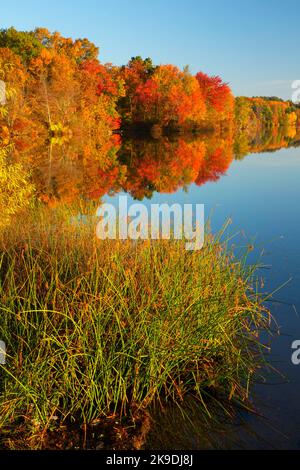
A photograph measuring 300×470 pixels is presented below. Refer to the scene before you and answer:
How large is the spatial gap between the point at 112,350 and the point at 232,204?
1680 centimetres

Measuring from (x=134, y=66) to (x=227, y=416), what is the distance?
242 ft

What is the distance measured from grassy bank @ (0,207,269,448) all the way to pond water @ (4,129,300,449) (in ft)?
1.17

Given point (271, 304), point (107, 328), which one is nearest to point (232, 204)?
point (271, 304)

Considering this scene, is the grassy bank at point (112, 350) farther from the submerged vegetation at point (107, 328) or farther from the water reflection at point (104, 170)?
the water reflection at point (104, 170)

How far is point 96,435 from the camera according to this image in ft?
14.6

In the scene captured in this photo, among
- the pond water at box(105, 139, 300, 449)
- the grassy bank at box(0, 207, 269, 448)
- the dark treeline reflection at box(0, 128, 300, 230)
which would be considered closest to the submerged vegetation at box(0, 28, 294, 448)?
the grassy bank at box(0, 207, 269, 448)

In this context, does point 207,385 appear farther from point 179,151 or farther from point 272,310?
point 179,151

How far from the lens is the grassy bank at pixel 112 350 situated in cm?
436

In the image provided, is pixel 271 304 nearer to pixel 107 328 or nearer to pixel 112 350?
pixel 107 328

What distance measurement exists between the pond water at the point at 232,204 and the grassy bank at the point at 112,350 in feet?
1.17

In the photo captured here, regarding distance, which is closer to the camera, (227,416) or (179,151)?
(227,416)

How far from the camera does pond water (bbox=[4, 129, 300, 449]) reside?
4887 millimetres

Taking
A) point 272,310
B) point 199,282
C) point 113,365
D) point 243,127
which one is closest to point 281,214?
point 272,310

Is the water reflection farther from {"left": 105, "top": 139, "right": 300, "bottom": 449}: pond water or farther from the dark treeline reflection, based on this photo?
{"left": 105, "top": 139, "right": 300, "bottom": 449}: pond water
